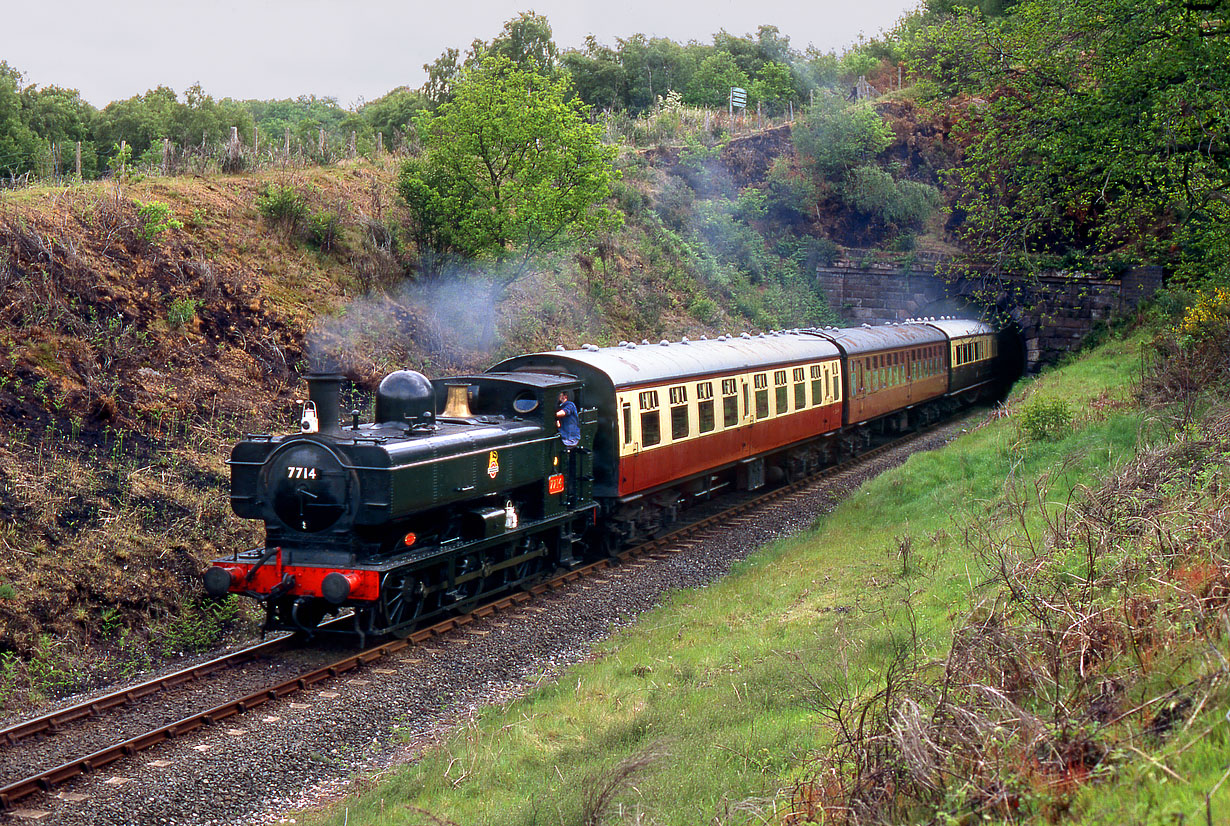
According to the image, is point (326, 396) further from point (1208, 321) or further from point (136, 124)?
point (136, 124)

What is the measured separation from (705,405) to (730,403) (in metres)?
0.98

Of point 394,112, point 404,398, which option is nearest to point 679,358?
point 404,398

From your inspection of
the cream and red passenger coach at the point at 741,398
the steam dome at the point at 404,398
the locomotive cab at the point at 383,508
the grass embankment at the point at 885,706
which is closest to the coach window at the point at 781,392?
the cream and red passenger coach at the point at 741,398

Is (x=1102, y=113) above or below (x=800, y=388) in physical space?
above

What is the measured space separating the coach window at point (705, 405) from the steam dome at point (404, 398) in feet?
19.3

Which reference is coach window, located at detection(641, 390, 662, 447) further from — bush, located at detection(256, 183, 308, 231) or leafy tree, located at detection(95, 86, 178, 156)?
leafy tree, located at detection(95, 86, 178, 156)

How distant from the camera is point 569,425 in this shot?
1314cm

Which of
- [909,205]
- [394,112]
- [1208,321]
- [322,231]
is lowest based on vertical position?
[1208,321]

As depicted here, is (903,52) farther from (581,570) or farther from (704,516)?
(581,570)

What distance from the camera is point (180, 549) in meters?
12.3

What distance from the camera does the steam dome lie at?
11203mm

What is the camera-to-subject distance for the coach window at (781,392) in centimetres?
1877

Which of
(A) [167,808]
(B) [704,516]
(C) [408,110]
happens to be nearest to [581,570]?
(B) [704,516]

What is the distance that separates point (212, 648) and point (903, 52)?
1725 centimetres
